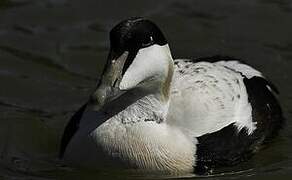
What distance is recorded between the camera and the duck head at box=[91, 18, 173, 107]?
5.45m

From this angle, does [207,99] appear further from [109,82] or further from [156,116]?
[109,82]

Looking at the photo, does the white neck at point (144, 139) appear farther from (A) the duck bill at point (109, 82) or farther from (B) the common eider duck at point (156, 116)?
(A) the duck bill at point (109, 82)

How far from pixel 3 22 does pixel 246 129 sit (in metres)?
3.20

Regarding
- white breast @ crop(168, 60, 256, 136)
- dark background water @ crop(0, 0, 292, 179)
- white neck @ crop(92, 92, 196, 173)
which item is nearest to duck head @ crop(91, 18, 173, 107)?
white neck @ crop(92, 92, 196, 173)

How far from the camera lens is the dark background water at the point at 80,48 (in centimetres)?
703

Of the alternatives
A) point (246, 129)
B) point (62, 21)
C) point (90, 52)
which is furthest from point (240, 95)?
point (62, 21)

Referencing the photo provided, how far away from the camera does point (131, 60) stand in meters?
5.49

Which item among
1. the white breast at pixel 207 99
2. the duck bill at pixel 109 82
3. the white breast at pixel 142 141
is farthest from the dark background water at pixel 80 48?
the duck bill at pixel 109 82

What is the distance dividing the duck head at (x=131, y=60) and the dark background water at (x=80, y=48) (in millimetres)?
1252

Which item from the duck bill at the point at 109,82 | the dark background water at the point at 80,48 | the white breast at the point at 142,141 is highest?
the duck bill at the point at 109,82

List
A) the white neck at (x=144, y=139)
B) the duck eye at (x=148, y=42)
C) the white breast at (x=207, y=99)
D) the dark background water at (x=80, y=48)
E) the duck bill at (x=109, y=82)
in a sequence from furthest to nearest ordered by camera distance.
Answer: the dark background water at (x=80, y=48) < the white breast at (x=207, y=99) < the white neck at (x=144, y=139) < the duck eye at (x=148, y=42) < the duck bill at (x=109, y=82)

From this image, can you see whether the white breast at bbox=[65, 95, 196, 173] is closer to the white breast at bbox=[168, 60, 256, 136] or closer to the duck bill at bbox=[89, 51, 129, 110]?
the white breast at bbox=[168, 60, 256, 136]

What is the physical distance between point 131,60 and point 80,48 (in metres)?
3.04

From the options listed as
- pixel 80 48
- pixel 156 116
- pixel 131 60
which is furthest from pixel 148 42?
pixel 80 48
